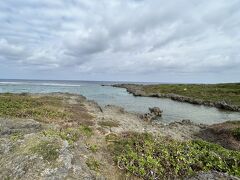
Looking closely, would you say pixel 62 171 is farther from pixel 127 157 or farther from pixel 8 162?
pixel 127 157

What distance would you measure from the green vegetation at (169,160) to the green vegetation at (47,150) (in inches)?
144

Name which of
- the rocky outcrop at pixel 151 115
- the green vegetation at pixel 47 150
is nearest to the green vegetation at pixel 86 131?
the green vegetation at pixel 47 150

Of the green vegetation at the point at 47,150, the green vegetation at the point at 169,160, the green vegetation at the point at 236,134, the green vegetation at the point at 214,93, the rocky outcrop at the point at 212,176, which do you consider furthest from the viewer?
the green vegetation at the point at 214,93

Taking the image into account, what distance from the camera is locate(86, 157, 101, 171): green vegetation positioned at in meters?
11.8

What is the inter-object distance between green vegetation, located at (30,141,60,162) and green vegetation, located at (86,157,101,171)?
1.70 metres

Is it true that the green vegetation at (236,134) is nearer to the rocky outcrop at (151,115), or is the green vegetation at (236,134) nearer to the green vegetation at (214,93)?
the rocky outcrop at (151,115)

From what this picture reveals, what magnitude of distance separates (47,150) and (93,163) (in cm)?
247

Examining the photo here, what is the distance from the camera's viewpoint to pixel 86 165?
11.7 metres

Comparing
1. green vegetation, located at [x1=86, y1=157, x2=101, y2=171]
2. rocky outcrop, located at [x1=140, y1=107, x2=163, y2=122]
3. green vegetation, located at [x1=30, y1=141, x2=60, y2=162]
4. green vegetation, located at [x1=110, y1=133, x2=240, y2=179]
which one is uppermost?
green vegetation, located at [x1=30, y1=141, x2=60, y2=162]

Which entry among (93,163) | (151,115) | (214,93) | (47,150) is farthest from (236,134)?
(214,93)

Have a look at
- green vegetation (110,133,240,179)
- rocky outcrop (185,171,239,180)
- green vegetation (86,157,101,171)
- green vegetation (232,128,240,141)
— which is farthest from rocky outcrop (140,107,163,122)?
rocky outcrop (185,171,239,180)

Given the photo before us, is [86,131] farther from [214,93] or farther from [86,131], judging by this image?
[214,93]

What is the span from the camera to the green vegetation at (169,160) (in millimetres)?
12422

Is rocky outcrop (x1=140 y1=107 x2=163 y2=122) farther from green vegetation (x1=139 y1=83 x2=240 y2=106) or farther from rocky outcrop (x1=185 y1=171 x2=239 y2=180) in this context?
green vegetation (x1=139 y1=83 x2=240 y2=106)
